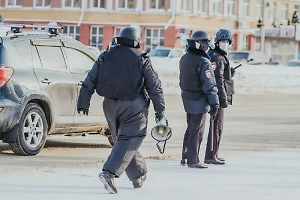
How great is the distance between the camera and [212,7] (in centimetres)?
7231

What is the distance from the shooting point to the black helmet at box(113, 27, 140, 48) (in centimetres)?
994

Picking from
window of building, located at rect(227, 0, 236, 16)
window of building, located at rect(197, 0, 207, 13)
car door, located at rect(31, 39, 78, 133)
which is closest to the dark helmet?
car door, located at rect(31, 39, 78, 133)

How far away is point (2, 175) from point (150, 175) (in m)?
1.69

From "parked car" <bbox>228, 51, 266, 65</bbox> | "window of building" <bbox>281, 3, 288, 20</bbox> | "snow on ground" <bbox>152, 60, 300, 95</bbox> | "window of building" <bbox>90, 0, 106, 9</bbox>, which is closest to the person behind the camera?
"snow on ground" <bbox>152, 60, 300, 95</bbox>

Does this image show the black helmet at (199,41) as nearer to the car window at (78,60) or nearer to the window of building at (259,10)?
the car window at (78,60)

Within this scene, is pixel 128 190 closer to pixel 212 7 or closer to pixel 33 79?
pixel 33 79

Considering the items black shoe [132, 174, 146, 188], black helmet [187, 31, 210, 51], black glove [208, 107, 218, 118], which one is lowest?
black shoe [132, 174, 146, 188]

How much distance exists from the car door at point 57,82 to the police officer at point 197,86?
→ 2356mm

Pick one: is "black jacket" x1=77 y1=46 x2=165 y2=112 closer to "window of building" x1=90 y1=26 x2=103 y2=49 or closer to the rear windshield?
the rear windshield

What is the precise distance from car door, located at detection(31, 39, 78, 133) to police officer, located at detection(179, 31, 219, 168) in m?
2.36

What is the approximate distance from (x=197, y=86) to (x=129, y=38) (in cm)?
246

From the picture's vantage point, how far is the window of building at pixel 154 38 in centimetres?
6788

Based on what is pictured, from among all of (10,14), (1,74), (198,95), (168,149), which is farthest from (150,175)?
(10,14)

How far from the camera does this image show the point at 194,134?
12398 mm
